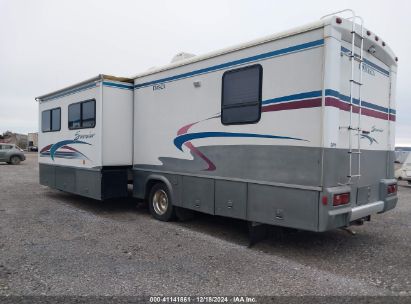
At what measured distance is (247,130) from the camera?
5754mm

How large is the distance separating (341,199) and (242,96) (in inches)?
87.6

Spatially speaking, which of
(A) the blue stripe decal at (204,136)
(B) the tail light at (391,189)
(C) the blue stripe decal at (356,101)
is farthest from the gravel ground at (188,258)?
(C) the blue stripe decal at (356,101)

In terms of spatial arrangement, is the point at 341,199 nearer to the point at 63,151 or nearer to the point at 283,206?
the point at 283,206

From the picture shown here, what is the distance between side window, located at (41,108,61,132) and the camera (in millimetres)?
10141

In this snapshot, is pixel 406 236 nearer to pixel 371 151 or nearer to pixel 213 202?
pixel 371 151

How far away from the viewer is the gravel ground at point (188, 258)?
13.9 ft

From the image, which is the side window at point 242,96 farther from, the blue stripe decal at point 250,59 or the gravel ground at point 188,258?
the gravel ground at point 188,258

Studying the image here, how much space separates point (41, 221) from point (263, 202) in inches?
193

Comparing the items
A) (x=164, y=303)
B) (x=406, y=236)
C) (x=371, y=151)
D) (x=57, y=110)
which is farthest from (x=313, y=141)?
(x=57, y=110)

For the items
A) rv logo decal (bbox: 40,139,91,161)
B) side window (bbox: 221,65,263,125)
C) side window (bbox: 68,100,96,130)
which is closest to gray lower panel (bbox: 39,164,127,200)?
rv logo decal (bbox: 40,139,91,161)

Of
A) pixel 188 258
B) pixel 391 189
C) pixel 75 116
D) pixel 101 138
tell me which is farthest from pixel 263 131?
pixel 75 116

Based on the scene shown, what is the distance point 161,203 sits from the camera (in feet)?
25.2

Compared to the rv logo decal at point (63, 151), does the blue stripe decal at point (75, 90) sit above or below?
above

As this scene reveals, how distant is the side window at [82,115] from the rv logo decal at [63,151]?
0.44 metres
